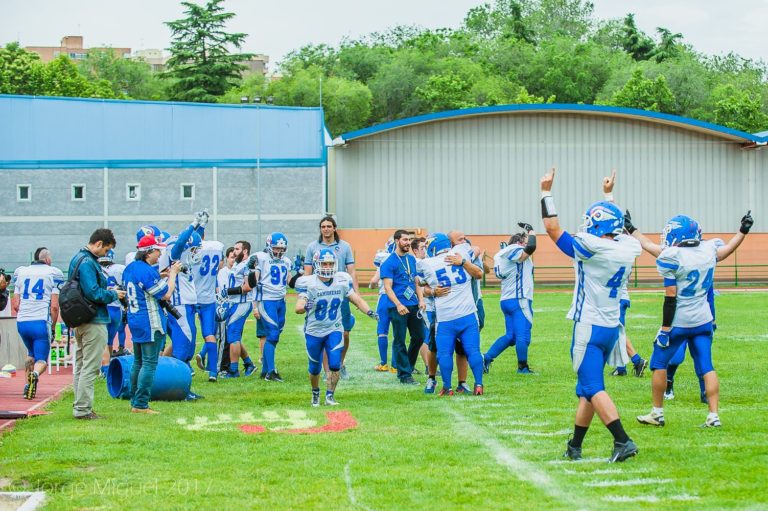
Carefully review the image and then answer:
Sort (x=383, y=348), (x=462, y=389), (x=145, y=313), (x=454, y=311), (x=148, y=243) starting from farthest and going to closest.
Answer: (x=383, y=348) < (x=462, y=389) < (x=454, y=311) < (x=148, y=243) < (x=145, y=313)

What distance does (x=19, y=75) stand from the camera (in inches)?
3007

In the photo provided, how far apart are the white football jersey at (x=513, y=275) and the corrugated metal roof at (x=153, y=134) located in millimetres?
30847

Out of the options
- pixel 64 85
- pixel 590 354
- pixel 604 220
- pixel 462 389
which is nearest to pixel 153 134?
pixel 64 85

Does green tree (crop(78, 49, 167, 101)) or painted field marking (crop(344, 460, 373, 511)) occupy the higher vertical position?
green tree (crop(78, 49, 167, 101))

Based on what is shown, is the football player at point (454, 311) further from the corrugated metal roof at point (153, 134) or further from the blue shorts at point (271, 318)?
the corrugated metal roof at point (153, 134)

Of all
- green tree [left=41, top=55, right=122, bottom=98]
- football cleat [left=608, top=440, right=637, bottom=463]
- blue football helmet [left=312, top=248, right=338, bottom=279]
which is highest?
green tree [left=41, top=55, right=122, bottom=98]

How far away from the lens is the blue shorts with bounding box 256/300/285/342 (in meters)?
14.2

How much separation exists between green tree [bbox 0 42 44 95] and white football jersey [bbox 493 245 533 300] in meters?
68.1

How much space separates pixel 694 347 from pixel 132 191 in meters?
37.7

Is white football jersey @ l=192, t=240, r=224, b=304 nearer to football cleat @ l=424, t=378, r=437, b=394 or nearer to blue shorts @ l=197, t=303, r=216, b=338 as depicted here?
blue shorts @ l=197, t=303, r=216, b=338

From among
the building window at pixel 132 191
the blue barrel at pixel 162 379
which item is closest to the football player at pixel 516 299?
the blue barrel at pixel 162 379

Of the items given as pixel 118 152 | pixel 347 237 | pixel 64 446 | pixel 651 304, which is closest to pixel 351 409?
pixel 64 446

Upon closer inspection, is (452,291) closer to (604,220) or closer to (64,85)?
(604,220)

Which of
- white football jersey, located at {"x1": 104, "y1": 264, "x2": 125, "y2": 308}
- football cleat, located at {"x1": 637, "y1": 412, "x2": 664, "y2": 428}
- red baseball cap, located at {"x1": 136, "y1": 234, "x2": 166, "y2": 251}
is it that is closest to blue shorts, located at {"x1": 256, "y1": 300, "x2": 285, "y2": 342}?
white football jersey, located at {"x1": 104, "y1": 264, "x2": 125, "y2": 308}
